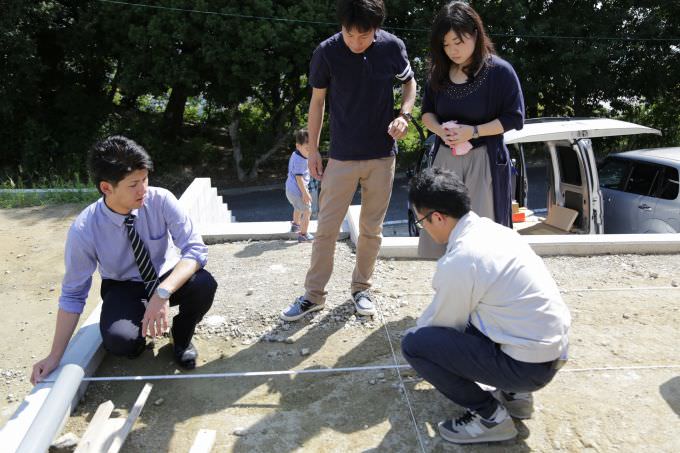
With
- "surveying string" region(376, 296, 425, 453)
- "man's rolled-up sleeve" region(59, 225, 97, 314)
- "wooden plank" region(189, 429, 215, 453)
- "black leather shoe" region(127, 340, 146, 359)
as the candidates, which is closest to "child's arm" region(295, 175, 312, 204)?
"surveying string" region(376, 296, 425, 453)

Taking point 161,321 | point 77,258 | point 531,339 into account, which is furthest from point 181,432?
point 531,339

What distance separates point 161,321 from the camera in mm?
2850

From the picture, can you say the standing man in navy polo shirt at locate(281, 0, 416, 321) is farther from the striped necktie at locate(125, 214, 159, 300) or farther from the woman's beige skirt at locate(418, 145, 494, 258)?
the striped necktie at locate(125, 214, 159, 300)

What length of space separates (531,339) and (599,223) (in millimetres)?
4613

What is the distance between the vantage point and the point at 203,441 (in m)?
2.53

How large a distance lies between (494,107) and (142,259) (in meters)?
2.01

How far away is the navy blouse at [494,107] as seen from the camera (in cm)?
312

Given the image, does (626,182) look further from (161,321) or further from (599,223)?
(161,321)

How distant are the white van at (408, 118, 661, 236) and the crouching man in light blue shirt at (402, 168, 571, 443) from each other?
157 inches

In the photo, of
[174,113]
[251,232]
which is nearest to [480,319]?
[251,232]

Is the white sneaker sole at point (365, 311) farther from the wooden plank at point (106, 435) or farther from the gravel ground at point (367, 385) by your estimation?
the wooden plank at point (106, 435)

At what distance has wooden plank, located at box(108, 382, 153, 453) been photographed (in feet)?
8.14

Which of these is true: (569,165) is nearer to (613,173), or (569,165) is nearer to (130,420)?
(613,173)

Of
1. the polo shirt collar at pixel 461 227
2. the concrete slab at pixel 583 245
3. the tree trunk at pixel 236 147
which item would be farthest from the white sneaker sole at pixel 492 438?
the tree trunk at pixel 236 147
